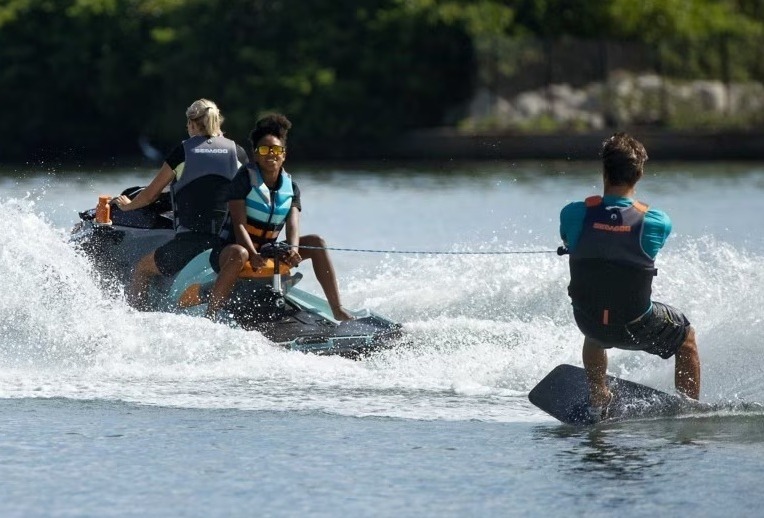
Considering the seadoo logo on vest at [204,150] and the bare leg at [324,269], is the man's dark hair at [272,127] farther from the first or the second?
the bare leg at [324,269]

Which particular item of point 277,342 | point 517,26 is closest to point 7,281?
point 277,342

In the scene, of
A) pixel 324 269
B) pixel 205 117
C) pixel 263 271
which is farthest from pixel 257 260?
pixel 205 117

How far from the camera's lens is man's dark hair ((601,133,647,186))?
7.86 m

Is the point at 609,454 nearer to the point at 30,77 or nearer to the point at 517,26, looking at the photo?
the point at 517,26

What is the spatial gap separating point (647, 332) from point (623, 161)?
2.65 ft

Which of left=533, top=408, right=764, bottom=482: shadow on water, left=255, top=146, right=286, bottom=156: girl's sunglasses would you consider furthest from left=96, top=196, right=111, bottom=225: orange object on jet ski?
left=533, top=408, right=764, bottom=482: shadow on water

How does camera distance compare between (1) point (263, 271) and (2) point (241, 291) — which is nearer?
(1) point (263, 271)

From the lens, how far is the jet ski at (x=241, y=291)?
33.4ft

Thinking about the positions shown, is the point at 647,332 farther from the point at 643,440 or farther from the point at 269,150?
the point at 269,150

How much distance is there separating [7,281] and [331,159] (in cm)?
2818

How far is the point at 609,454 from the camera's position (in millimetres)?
7855

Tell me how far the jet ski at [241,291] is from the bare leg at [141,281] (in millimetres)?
54

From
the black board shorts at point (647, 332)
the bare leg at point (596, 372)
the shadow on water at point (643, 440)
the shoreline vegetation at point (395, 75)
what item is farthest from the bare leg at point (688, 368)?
the shoreline vegetation at point (395, 75)

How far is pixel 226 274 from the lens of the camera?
10148 mm
